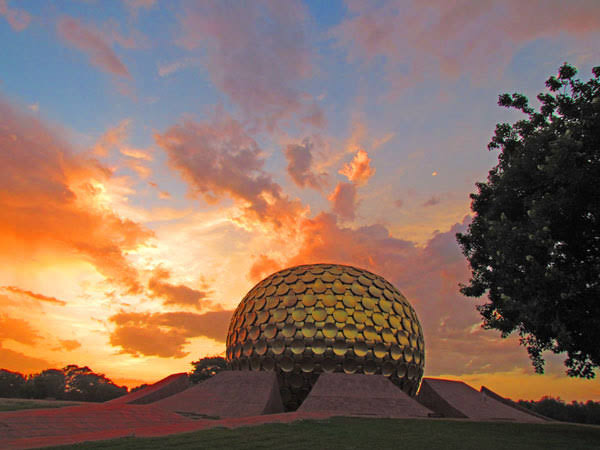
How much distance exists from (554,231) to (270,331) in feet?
43.7

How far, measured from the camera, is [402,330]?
22.9m

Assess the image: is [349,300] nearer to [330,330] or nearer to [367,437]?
[330,330]

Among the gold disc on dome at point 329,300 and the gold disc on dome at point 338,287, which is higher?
the gold disc on dome at point 338,287

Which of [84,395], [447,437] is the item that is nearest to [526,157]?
[447,437]

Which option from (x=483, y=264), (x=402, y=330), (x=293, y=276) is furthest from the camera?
(x=293, y=276)

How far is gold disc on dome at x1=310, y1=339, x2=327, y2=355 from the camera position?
20.9 m

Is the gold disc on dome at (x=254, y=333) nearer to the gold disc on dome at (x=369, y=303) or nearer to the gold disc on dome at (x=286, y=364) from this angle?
the gold disc on dome at (x=286, y=364)

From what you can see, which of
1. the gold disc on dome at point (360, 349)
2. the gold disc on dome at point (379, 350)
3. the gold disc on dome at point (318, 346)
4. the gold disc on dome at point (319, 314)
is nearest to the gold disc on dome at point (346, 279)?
the gold disc on dome at point (319, 314)

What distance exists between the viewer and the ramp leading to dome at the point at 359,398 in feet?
58.4

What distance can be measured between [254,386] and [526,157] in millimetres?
13949

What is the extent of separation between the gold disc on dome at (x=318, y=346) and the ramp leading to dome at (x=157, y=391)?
24.0 feet

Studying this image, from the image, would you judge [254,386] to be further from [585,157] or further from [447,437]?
Result: [585,157]

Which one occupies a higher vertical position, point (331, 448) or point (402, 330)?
point (402, 330)

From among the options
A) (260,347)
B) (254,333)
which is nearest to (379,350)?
(260,347)
